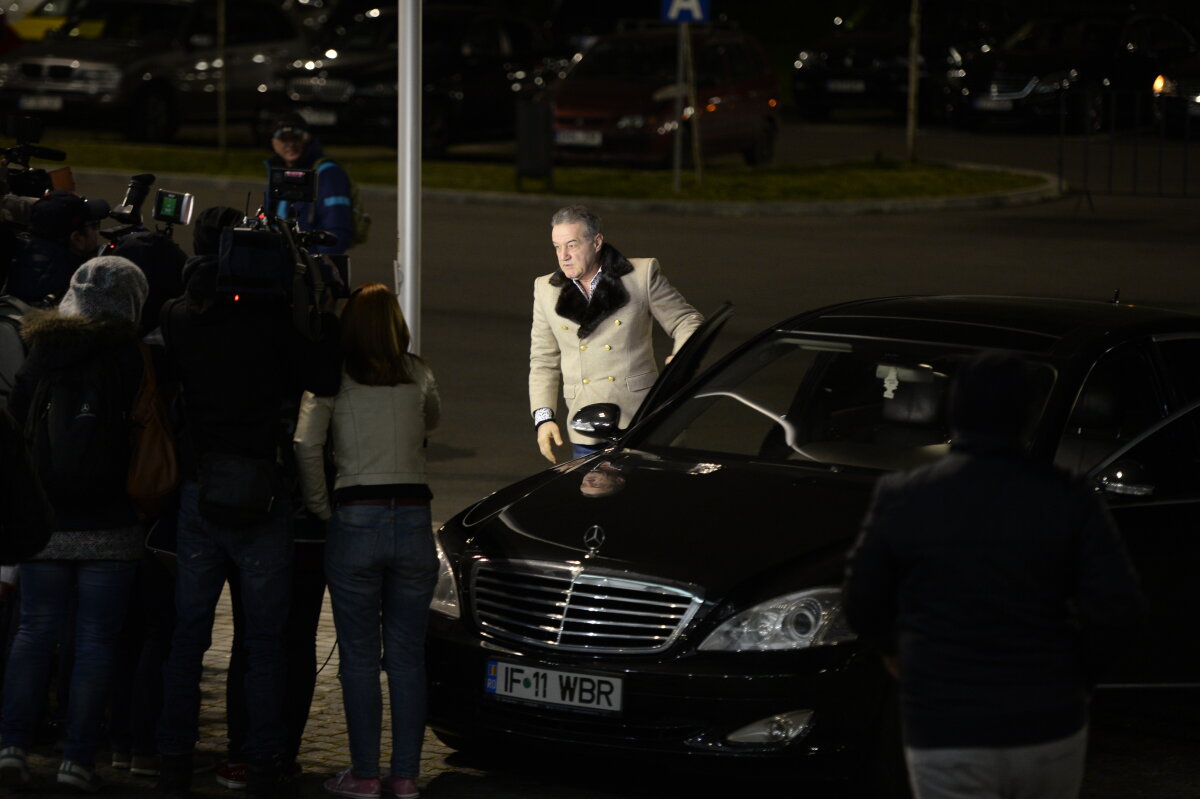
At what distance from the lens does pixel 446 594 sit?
21.8ft

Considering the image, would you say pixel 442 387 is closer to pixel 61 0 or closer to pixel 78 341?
pixel 78 341

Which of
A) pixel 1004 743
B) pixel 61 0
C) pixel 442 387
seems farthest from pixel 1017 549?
pixel 61 0

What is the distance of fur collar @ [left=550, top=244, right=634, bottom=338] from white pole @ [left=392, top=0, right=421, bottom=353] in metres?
0.74

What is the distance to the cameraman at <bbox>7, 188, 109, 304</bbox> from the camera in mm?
7199

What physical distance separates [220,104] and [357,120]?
6.17 feet

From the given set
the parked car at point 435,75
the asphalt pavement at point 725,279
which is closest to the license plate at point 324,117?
the parked car at point 435,75

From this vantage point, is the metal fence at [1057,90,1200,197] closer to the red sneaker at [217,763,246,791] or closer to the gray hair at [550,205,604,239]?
the gray hair at [550,205,604,239]

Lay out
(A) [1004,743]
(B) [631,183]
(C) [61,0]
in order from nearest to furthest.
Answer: (A) [1004,743] < (B) [631,183] < (C) [61,0]

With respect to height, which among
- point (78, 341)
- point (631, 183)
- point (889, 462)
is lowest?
point (631, 183)

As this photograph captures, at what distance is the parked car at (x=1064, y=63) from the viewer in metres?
31.8

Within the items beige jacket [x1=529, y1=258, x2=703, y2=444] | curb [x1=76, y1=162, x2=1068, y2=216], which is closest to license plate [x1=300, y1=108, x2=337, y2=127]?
curb [x1=76, y1=162, x2=1068, y2=216]

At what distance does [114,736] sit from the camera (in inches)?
264

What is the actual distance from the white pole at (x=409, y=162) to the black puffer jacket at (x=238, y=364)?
2.33 meters

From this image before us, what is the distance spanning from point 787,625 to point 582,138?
20240 mm
